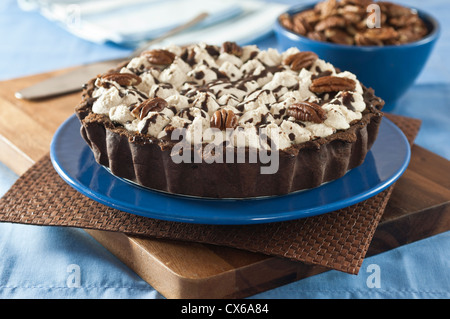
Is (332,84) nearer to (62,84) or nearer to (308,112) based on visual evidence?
(308,112)

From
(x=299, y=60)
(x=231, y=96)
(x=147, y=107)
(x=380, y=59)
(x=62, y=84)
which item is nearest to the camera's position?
(x=147, y=107)

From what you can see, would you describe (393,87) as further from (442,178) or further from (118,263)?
(118,263)

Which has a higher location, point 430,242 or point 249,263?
point 249,263

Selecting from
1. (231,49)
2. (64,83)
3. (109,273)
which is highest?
(231,49)

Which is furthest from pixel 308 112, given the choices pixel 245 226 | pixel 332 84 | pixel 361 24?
pixel 361 24

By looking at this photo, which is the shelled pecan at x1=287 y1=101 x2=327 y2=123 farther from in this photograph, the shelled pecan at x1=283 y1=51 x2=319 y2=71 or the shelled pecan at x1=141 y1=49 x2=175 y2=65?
the shelled pecan at x1=141 y1=49 x2=175 y2=65

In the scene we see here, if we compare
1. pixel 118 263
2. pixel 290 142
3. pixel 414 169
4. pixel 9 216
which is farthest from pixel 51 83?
pixel 414 169

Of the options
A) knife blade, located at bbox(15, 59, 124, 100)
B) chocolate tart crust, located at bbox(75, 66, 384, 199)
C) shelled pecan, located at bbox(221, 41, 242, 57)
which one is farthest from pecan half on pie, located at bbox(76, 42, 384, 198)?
knife blade, located at bbox(15, 59, 124, 100)
